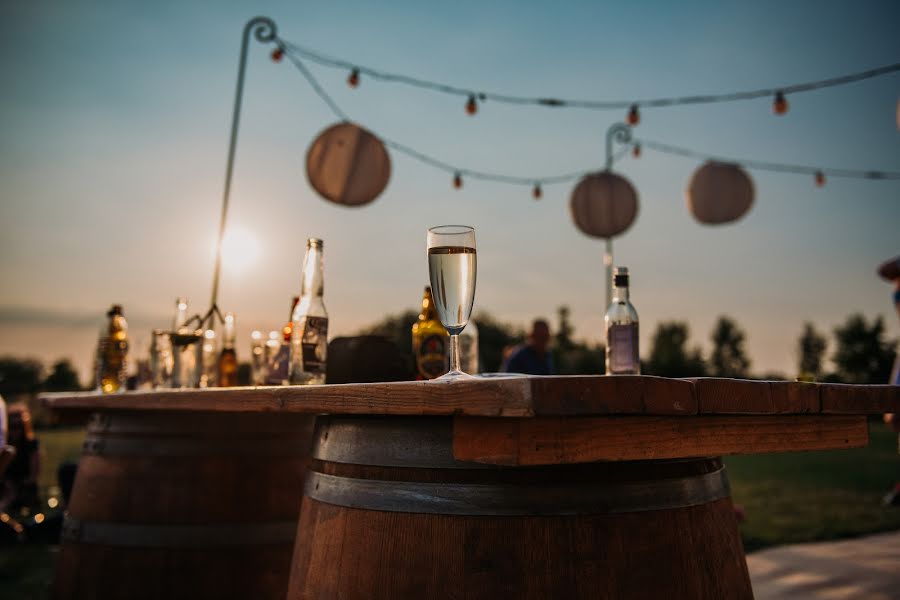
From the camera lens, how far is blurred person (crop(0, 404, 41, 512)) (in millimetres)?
5293

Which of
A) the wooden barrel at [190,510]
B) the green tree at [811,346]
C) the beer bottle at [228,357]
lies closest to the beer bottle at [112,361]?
the beer bottle at [228,357]

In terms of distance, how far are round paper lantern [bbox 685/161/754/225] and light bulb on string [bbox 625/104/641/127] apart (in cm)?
131

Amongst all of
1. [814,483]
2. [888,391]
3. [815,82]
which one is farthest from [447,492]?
[814,483]

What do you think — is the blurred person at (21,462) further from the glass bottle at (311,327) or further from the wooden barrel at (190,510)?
the glass bottle at (311,327)

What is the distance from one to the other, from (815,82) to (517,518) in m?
6.85

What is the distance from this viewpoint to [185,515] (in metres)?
2.13

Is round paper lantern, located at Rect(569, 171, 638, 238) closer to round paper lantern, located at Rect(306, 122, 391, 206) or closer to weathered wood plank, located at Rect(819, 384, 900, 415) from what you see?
round paper lantern, located at Rect(306, 122, 391, 206)

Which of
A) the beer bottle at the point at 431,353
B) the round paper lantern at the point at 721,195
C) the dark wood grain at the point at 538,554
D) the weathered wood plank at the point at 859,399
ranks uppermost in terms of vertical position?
the round paper lantern at the point at 721,195

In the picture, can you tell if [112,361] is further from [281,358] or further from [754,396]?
[754,396]

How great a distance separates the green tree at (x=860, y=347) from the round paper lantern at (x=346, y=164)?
4325 centimetres

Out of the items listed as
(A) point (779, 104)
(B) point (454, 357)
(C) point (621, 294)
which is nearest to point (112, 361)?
(C) point (621, 294)

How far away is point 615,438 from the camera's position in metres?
0.92

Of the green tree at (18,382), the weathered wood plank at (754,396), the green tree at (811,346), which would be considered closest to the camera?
the weathered wood plank at (754,396)

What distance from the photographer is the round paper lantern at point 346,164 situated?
507 centimetres
